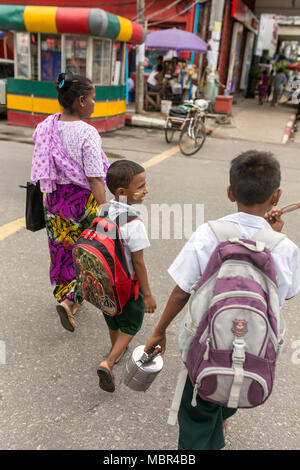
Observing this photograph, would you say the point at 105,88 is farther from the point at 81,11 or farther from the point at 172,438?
the point at 172,438

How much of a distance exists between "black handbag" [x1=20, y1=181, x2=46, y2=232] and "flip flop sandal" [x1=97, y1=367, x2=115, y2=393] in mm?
1210

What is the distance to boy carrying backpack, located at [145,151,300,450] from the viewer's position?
54.7 inches

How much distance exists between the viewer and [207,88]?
1491 centimetres

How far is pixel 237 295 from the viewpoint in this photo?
54.2 inches

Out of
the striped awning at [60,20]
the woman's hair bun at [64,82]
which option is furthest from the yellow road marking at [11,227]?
the striped awning at [60,20]

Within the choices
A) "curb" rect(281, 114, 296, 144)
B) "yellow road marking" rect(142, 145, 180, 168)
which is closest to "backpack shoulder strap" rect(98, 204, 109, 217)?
"yellow road marking" rect(142, 145, 180, 168)

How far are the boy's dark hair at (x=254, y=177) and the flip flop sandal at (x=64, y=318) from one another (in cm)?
172

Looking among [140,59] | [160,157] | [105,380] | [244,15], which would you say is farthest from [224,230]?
[244,15]

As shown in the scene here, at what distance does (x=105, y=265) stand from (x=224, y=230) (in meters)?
0.73

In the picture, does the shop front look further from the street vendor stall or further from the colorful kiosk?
the colorful kiosk

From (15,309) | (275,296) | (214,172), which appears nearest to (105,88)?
(214,172)

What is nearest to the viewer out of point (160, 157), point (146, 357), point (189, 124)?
point (146, 357)

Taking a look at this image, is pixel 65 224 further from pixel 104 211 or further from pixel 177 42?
pixel 177 42

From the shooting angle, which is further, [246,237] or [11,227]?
[11,227]
